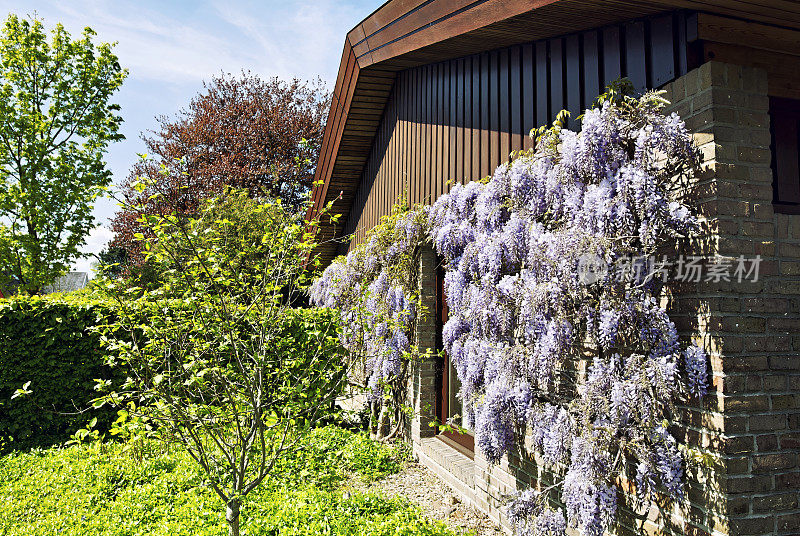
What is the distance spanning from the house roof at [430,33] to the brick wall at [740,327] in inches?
12.9

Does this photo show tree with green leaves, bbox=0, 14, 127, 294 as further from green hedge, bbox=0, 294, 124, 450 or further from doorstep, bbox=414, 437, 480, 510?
doorstep, bbox=414, 437, 480, 510

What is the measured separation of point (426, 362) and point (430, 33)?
3.60 m

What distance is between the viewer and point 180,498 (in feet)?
15.3

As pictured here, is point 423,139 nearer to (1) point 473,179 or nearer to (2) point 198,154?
(1) point 473,179

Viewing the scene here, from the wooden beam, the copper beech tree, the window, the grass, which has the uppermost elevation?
the copper beech tree

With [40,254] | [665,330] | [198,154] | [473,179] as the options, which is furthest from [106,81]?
[665,330]

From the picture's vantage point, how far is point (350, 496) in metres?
4.59

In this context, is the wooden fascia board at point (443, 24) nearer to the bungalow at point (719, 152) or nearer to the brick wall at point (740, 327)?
the bungalow at point (719, 152)

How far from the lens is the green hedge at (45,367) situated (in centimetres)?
712

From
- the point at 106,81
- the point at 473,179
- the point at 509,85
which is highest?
the point at 106,81

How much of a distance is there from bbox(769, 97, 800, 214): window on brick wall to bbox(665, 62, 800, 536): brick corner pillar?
37 cm

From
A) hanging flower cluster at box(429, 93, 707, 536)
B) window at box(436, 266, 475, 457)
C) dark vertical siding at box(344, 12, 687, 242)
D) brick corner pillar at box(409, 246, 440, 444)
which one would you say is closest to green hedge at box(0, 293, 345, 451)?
brick corner pillar at box(409, 246, 440, 444)

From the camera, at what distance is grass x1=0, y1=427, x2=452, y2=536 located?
155 inches

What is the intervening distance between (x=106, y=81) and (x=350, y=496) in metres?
14.7
